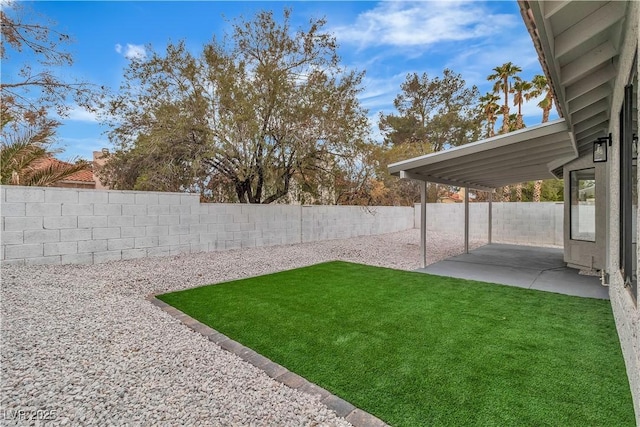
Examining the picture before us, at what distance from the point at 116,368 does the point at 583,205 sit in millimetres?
9503

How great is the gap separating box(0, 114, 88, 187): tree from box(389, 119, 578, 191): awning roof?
327 inches

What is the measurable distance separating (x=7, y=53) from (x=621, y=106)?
494 inches

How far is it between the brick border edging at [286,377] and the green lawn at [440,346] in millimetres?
83

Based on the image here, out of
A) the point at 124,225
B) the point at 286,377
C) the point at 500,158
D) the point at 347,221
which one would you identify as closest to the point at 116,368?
the point at 286,377

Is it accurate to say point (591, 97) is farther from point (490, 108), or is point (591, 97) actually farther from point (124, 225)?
point (490, 108)

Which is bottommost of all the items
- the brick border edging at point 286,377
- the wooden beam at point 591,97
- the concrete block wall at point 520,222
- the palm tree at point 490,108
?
the brick border edging at point 286,377

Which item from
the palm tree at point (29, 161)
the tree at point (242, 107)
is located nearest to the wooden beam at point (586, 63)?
the tree at point (242, 107)

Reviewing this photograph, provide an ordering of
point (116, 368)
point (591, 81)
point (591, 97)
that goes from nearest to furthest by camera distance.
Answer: point (116, 368) < point (591, 81) < point (591, 97)

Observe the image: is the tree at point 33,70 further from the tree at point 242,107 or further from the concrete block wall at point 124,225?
the concrete block wall at point 124,225

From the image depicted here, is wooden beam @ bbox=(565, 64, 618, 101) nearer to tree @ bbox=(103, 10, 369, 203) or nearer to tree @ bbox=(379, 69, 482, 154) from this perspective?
tree @ bbox=(103, 10, 369, 203)

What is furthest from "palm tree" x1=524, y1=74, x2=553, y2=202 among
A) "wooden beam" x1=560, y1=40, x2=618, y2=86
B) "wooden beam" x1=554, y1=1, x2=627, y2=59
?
Answer: "wooden beam" x1=554, y1=1, x2=627, y2=59

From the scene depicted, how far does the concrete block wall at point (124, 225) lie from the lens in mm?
6293

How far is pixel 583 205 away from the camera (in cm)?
738

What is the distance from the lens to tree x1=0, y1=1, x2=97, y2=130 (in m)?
7.86
